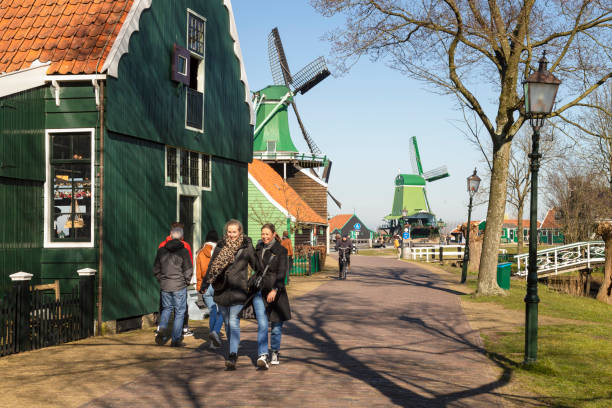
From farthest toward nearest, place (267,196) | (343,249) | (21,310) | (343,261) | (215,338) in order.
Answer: (267,196) → (343,249) → (343,261) → (215,338) → (21,310)

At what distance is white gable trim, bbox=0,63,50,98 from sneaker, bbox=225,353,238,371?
18.8 ft

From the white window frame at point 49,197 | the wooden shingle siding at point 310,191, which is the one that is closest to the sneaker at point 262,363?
the white window frame at point 49,197

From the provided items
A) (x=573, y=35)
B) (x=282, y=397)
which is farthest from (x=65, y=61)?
(x=573, y=35)

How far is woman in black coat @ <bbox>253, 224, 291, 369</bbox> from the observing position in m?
8.26

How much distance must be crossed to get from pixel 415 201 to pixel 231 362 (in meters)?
83.5

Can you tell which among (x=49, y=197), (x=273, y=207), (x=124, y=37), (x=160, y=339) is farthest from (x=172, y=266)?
(x=273, y=207)

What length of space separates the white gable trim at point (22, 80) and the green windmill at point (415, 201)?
77469 mm

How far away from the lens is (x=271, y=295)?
816cm

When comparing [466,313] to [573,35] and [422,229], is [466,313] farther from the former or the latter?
[422,229]

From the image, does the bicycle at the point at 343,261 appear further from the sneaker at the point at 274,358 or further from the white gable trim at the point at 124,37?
the sneaker at the point at 274,358

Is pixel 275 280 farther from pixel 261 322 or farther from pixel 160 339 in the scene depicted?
pixel 160 339

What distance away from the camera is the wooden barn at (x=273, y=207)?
104 feet

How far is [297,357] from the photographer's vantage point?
29.7 ft

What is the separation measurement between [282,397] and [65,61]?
7656 millimetres
